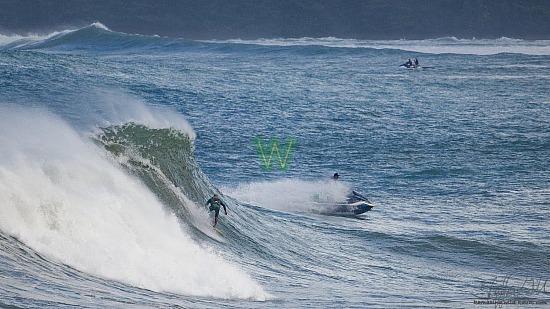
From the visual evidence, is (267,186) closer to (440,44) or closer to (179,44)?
(179,44)

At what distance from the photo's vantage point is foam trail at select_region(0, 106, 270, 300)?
13.8 metres

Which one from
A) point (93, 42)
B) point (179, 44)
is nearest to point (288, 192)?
point (179, 44)

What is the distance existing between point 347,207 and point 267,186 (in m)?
4.21

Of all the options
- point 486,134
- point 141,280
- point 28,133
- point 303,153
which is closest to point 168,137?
point 28,133

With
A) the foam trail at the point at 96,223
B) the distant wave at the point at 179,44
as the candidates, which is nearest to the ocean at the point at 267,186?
the foam trail at the point at 96,223

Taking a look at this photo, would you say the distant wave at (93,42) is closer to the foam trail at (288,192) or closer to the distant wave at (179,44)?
the distant wave at (179,44)

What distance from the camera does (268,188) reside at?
30625 mm

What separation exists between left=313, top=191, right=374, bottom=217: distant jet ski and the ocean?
31cm

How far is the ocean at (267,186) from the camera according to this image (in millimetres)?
14242

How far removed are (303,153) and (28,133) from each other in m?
19.3

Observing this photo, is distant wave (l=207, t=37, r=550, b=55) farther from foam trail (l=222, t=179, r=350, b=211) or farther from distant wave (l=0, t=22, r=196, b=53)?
foam trail (l=222, t=179, r=350, b=211)

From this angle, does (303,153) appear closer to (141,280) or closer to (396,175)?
(396,175)

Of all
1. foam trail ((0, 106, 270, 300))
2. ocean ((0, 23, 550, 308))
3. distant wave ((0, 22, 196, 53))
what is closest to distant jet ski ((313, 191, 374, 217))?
ocean ((0, 23, 550, 308))

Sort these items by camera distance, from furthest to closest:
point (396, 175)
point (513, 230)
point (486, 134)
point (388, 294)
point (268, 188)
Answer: point (486, 134) → point (396, 175) → point (268, 188) → point (513, 230) → point (388, 294)
